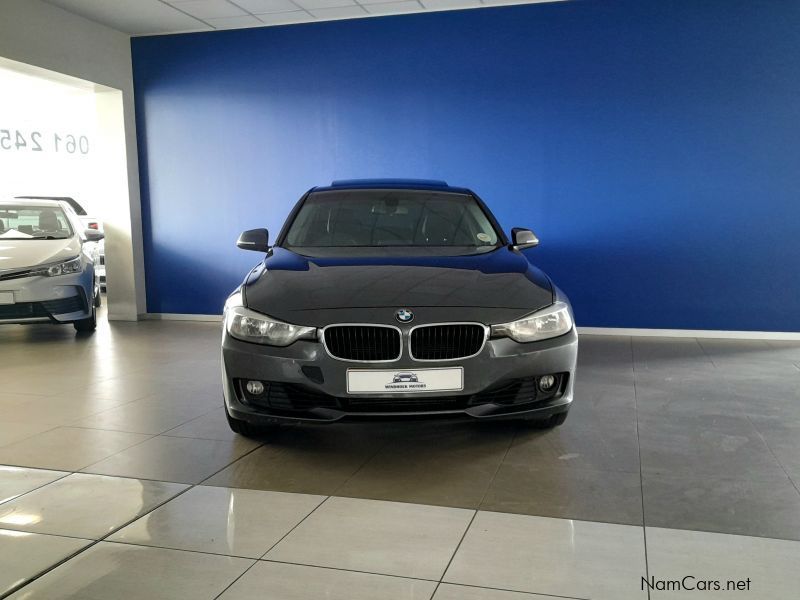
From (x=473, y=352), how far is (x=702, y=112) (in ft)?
15.5

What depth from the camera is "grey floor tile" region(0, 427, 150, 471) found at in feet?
10.7

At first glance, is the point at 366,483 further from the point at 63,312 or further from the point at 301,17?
the point at 301,17

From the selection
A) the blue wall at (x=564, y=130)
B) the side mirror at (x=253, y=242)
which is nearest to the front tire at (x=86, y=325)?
the blue wall at (x=564, y=130)

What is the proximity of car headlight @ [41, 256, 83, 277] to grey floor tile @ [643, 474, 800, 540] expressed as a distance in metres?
5.55

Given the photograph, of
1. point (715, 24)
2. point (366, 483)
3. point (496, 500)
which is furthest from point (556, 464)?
point (715, 24)

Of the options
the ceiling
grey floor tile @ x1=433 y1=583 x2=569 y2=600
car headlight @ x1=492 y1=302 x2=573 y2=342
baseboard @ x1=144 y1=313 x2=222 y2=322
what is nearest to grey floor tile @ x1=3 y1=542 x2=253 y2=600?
grey floor tile @ x1=433 y1=583 x2=569 y2=600

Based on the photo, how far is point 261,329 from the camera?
3123mm

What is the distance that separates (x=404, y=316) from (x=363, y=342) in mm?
A: 203

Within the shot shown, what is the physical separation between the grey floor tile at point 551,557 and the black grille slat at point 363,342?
77cm

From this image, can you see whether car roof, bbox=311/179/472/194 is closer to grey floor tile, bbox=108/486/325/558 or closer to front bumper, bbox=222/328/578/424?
front bumper, bbox=222/328/578/424

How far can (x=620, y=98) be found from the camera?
267 inches

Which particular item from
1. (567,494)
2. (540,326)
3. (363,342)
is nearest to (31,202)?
(363,342)

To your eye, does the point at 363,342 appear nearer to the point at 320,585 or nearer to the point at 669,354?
the point at 320,585

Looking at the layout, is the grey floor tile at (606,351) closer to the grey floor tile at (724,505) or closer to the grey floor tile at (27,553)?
the grey floor tile at (724,505)
